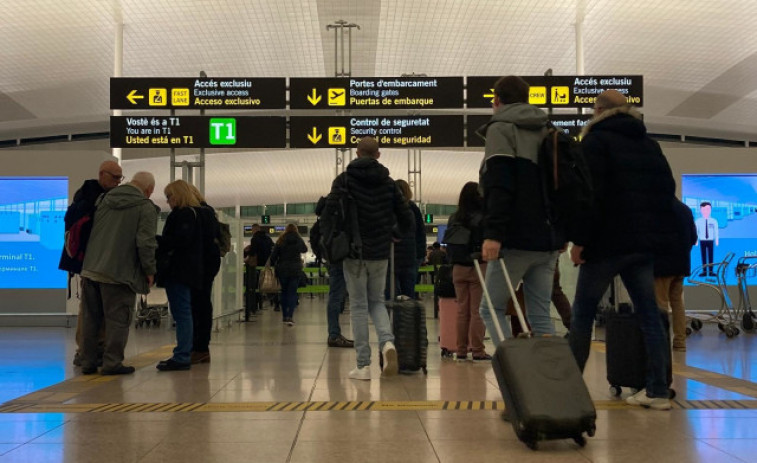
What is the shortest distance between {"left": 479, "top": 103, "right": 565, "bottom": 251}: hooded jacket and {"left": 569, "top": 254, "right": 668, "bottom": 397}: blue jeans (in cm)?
47

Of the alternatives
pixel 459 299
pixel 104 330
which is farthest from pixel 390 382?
pixel 104 330

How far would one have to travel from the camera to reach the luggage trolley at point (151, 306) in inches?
479

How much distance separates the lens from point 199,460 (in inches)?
125

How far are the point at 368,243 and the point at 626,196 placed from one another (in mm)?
2070

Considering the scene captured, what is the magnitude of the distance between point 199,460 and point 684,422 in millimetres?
2342

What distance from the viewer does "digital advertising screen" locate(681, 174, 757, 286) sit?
12.7 meters

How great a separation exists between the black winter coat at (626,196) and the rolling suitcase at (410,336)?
208cm

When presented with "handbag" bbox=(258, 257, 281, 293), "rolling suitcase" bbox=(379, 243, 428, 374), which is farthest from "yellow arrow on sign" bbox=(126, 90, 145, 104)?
"rolling suitcase" bbox=(379, 243, 428, 374)

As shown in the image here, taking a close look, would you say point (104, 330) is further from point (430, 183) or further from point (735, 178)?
point (430, 183)

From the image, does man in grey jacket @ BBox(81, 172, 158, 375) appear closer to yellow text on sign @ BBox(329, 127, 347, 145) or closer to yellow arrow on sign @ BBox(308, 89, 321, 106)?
yellow text on sign @ BBox(329, 127, 347, 145)

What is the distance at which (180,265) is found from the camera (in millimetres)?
6371

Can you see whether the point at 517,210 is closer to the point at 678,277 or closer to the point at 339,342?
the point at 339,342

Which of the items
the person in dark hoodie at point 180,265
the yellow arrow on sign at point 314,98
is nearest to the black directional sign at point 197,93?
the yellow arrow on sign at point 314,98

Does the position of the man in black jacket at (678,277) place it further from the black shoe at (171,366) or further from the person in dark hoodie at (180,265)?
the black shoe at (171,366)
